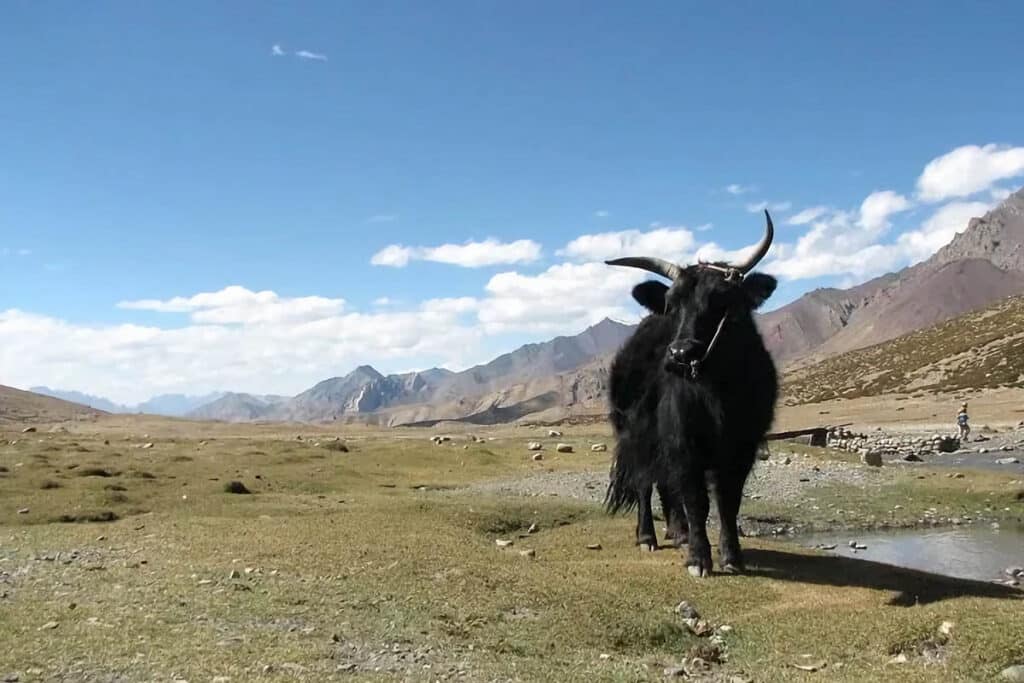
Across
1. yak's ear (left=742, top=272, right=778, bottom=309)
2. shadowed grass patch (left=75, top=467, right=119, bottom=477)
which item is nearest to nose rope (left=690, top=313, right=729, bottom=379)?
yak's ear (left=742, top=272, right=778, bottom=309)

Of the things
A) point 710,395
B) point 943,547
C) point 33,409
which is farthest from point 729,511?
point 33,409

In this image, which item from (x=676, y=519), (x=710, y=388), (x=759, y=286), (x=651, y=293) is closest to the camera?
(x=710, y=388)

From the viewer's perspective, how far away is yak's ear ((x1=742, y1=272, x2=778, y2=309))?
13.0 meters

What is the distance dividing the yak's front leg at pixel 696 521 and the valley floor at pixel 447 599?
0.31 m

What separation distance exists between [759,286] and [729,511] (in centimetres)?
332

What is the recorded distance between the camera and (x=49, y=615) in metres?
9.96

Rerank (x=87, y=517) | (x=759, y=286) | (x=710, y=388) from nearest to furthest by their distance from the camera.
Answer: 1. (x=710, y=388)
2. (x=759, y=286)
3. (x=87, y=517)

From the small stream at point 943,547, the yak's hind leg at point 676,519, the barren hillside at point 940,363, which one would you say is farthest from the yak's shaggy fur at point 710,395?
the barren hillside at point 940,363

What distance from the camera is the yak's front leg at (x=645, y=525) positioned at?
618 inches

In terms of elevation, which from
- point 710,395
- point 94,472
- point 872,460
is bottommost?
point 872,460

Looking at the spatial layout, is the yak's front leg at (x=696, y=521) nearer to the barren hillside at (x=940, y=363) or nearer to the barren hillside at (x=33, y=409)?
the barren hillside at (x=940, y=363)

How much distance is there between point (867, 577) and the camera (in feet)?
42.8

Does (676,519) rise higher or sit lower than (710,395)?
lower

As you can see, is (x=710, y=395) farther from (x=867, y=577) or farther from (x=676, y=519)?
(x=676, y=519)
